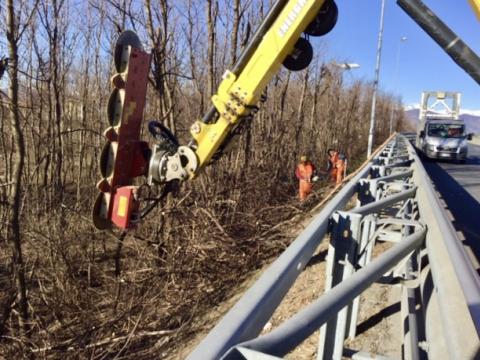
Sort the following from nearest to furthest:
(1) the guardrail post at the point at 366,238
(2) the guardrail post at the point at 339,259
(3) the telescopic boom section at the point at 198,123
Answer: (2) the guardrail post at the point at 339,259
(1) the guardrail post at the point at 366,238
(3) the telescopic boom section at the point at 198,123

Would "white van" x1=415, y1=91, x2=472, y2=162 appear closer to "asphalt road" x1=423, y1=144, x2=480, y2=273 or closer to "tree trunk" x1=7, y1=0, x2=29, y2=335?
"asphalt road" x1=423, y1=144, x2=480, y2=273

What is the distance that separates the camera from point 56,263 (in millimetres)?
6965

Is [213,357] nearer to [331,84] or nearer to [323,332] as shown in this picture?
[323,332]

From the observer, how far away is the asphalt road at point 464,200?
684cm

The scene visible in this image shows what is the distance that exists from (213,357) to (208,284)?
6362 millimetres

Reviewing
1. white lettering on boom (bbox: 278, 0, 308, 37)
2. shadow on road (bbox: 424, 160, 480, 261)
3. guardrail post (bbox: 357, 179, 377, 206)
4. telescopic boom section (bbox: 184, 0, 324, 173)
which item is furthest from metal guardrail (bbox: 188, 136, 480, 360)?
shadow on road (bbox: 424, 160, 480, 261)

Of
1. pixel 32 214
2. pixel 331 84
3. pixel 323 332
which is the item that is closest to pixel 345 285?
pixel 323 332

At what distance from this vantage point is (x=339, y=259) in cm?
266

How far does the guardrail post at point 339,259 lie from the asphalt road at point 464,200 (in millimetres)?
3288

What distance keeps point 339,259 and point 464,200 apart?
30.6ft

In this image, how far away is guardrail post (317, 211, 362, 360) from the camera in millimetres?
2527

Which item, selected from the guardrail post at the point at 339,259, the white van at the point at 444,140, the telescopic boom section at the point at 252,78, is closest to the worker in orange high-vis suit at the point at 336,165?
the white van at the point at 444,140

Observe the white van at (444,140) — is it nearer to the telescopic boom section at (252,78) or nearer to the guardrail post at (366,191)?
the guardrail post at (366,191)

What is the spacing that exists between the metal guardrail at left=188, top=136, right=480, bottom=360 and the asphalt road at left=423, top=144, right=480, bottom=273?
117 inches
